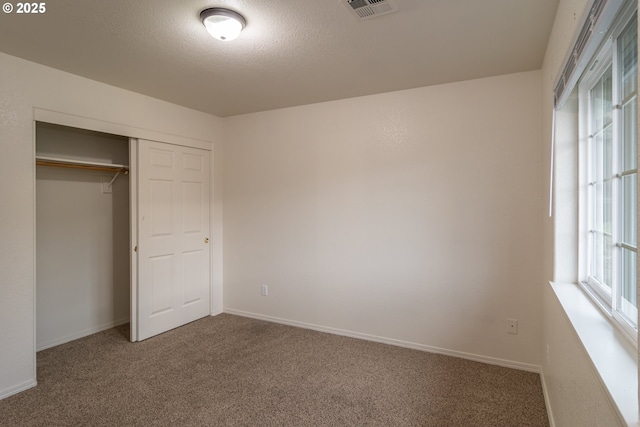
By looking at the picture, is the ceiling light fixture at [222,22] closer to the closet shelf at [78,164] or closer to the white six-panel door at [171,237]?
the white six-panel door at [171,237]

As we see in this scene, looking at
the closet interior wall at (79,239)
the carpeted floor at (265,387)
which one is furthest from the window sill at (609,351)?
the closet interior wall at (79,239)

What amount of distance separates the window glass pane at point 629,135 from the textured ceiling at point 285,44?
934 millimetres

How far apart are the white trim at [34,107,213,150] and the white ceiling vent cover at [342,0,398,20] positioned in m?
2.47

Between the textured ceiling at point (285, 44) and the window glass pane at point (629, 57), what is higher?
the textured ceiling at point (285, 44)

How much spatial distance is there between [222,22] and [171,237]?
A: 8.18 ft

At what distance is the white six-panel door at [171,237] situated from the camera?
11.3 feet

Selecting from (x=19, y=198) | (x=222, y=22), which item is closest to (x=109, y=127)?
(x=19, y=198)

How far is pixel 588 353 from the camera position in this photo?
46.7 inches

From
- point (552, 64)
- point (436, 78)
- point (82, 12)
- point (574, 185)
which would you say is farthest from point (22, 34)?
point (574, 185)

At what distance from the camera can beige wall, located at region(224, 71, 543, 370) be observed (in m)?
2.83

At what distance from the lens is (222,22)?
6.46 feet

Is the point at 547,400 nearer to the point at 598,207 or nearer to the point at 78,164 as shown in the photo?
the point at 598,207

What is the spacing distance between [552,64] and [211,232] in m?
3.70

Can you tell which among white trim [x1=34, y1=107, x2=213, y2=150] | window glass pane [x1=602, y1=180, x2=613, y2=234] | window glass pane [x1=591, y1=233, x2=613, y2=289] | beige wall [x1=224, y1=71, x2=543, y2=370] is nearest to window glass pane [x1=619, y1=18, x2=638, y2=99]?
window glass pane [x1=602, y1=180, x2=613, y2=234]
